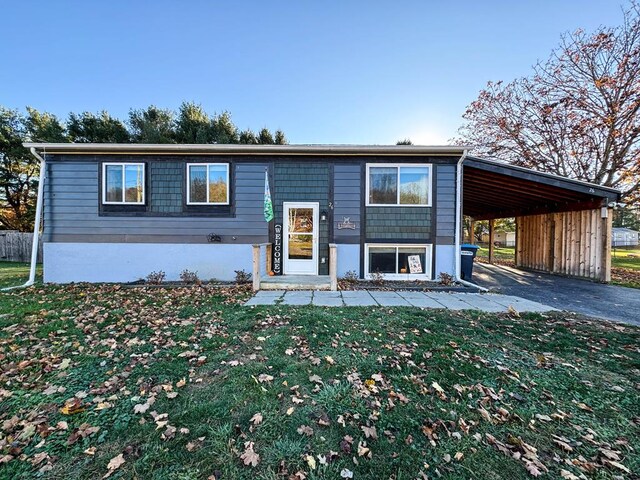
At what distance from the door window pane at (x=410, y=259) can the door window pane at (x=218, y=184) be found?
571 cm

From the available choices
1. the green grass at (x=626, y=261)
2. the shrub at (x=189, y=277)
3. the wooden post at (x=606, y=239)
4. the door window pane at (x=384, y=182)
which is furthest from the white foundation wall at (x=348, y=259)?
the green grass at (x=626, y=261)

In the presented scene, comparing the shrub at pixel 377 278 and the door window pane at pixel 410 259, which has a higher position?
the door window pane at pixel 410 259

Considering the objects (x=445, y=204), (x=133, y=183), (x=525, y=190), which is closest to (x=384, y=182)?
(x=445, y=204)

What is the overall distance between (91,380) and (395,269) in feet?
23.9

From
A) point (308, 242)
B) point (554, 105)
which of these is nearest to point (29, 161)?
point (308, 242)

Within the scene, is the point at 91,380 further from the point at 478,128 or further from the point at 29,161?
the point at 29,161

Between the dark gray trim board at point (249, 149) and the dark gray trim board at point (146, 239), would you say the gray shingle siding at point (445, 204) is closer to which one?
the dark gray trim board at point (249, 149)

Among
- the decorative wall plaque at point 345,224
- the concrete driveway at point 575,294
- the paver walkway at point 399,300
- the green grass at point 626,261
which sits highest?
the decorative wall plaque at point 345,224

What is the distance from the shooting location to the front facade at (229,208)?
814 cm

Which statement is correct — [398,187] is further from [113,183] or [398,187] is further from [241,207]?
[113,183]

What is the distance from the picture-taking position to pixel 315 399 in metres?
2.56

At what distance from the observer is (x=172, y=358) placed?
10.8 feet

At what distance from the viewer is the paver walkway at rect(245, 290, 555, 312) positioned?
5656 millimetres

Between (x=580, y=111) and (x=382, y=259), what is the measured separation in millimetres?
12465
